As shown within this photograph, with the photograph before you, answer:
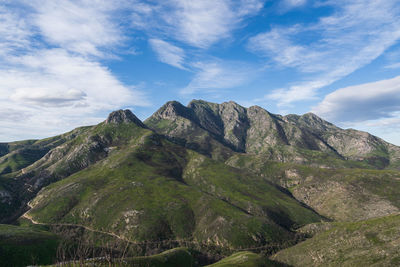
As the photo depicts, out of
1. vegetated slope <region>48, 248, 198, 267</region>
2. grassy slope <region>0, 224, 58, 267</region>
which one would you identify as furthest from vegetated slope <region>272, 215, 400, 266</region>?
grassy slope <region>0, 224, 58, 267</region>

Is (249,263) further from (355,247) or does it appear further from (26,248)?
(26,248)

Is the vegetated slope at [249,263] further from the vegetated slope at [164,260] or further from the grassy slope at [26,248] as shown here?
the grassy slope at [26,248]

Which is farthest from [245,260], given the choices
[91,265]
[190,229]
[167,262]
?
[190,229]

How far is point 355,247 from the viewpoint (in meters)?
108

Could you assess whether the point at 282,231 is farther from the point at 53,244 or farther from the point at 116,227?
the point at 53,244

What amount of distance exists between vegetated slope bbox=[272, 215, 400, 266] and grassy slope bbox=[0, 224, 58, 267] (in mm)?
134602

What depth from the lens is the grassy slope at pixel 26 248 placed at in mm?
115812

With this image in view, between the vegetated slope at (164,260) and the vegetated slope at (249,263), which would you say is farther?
the vegetated slope at (249,263)

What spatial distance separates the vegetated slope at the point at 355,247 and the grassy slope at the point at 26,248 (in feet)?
442

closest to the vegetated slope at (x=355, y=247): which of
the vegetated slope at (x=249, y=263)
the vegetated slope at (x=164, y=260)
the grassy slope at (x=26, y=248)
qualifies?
the vegetated slope at (x=249, y=263)

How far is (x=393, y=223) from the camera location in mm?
112312

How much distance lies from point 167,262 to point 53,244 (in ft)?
256

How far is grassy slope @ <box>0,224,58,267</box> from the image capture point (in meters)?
116

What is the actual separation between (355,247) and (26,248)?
173451mm
